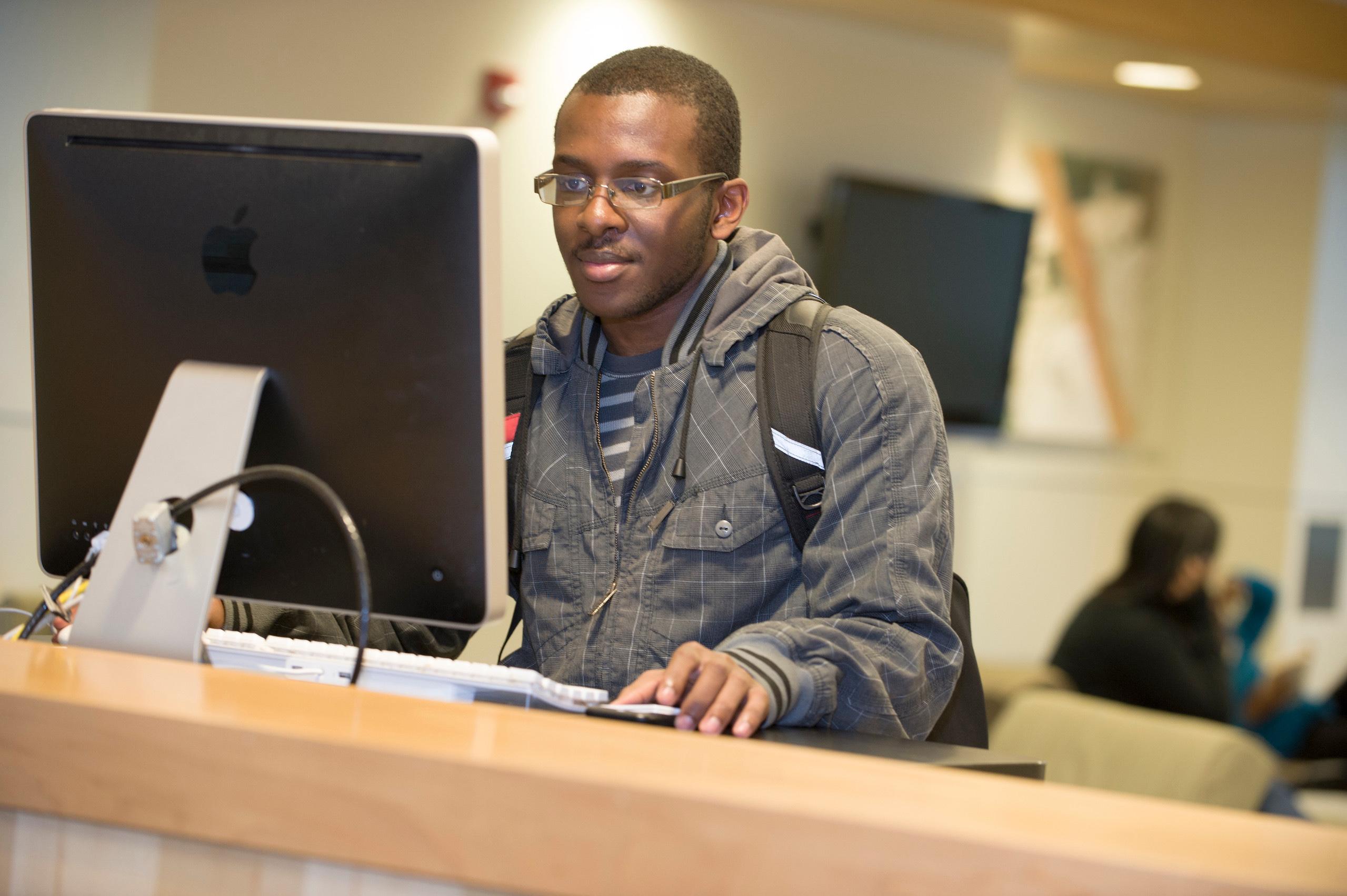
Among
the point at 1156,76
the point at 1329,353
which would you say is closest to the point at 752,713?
the point at 1156,76

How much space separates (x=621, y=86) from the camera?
4.69 ft

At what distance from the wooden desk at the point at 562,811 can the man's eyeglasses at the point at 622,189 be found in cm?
79

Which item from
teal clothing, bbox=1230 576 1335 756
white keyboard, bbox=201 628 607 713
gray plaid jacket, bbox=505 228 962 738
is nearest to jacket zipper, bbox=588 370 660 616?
gray plaid jacket, bbox=505 228 962 738

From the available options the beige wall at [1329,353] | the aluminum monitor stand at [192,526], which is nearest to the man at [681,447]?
the aluminum monitor stand at [192,526]

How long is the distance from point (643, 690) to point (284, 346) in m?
0.39

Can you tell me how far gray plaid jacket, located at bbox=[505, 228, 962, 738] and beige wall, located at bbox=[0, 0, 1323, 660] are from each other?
44 centimetres

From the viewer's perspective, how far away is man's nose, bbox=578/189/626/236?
141 centimetres

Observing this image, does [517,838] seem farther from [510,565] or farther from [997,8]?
[997,8]

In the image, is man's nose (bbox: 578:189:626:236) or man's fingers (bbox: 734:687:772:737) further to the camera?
man's nose (bbox: 578:189:626:236)

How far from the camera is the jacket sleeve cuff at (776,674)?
1057mm

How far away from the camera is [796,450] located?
4.48 feet

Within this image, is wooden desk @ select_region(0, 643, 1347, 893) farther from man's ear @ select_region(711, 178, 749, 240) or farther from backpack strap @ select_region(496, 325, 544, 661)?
man's ear @ select_region(711, 178, 749, 240)

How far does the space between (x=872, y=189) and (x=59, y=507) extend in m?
3.03

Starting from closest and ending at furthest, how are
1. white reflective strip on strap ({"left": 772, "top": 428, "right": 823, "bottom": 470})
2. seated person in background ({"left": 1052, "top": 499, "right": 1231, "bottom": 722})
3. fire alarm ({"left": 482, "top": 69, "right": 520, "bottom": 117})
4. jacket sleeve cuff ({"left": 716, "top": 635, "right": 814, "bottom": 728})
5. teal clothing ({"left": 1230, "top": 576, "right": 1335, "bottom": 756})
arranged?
jacket sleeve cuff ({"left": 716, "top": 635, "right": 814, "bottom": 728}) → white reflective strip on strap ({"left": 772, "top": 428, "right": 823, "bottom": 470}) → fire alarm ({"left": 482, "top": 69, "right": 520, "bottom": 117}) → seated person in background ({"left": 1052, "top": 499, "right": 1231, "bottom": 722}) → teal clothing ({"left": 1230, "top": 576, "right": 1335, "bottom": 756})
